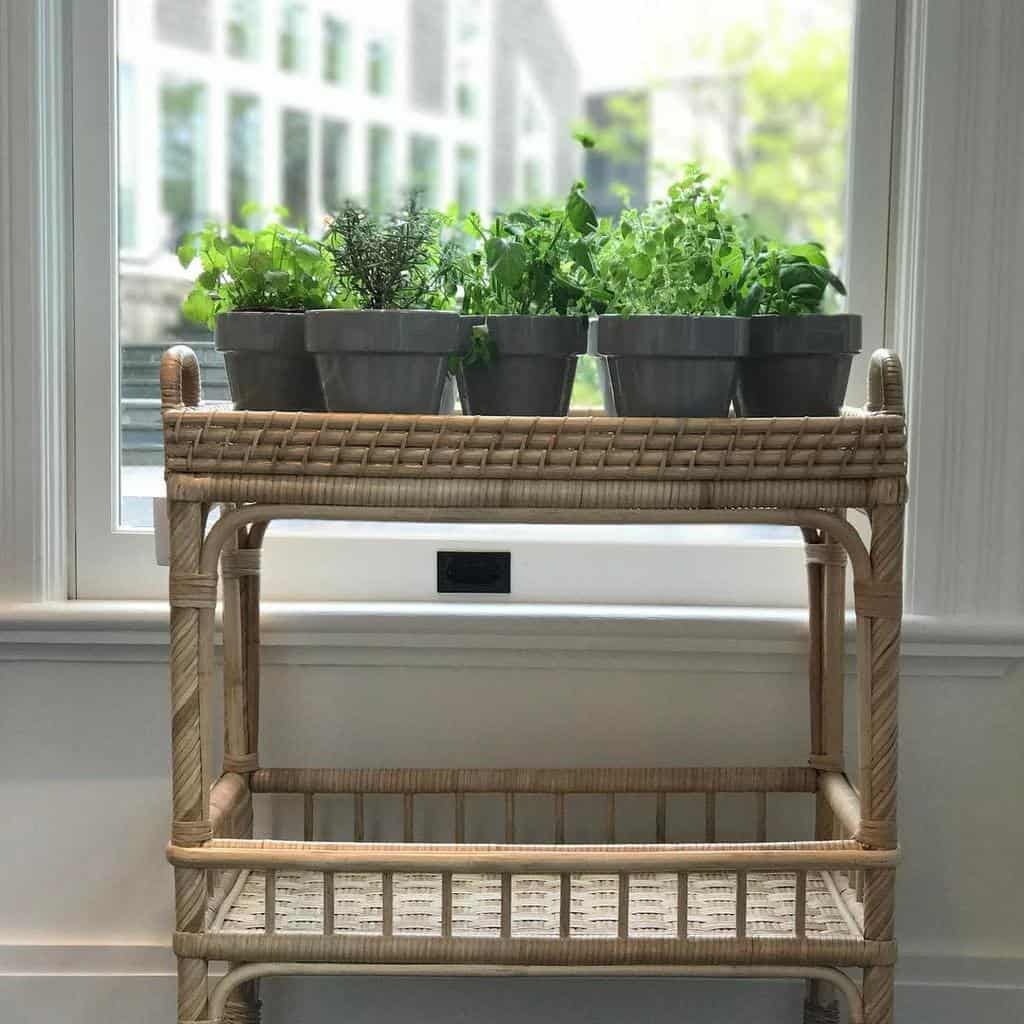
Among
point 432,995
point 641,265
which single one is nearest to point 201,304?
point 641,265

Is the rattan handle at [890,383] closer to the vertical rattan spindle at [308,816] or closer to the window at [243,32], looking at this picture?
the vertical rattan spindle at [308,816]

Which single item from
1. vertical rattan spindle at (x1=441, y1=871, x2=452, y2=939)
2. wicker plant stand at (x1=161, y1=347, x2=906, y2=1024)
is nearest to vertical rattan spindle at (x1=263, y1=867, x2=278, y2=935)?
wicker plant stand at (x1=161, y1=347, x2=906, y2=1024)

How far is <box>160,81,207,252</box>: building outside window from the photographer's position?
1.98 m

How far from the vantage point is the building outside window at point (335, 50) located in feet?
5.96

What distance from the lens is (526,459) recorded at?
1.09 meters

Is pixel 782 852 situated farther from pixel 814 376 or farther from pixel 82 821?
pixel 82 821

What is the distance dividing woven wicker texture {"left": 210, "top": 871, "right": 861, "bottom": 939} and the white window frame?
37 centimetres

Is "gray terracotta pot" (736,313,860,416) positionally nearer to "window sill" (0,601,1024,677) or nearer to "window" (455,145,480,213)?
"window sill" (0,601,1024,677)

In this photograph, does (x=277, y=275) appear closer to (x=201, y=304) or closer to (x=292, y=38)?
(x=201, y=304)

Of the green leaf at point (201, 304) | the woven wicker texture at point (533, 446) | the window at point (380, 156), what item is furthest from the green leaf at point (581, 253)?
the window at point (380, 156)

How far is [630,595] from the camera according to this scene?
1.61m

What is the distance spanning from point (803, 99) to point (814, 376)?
121 centimetres

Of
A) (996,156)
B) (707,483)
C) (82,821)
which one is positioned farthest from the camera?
(82,821)

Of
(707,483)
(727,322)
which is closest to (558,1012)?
(707,483)
